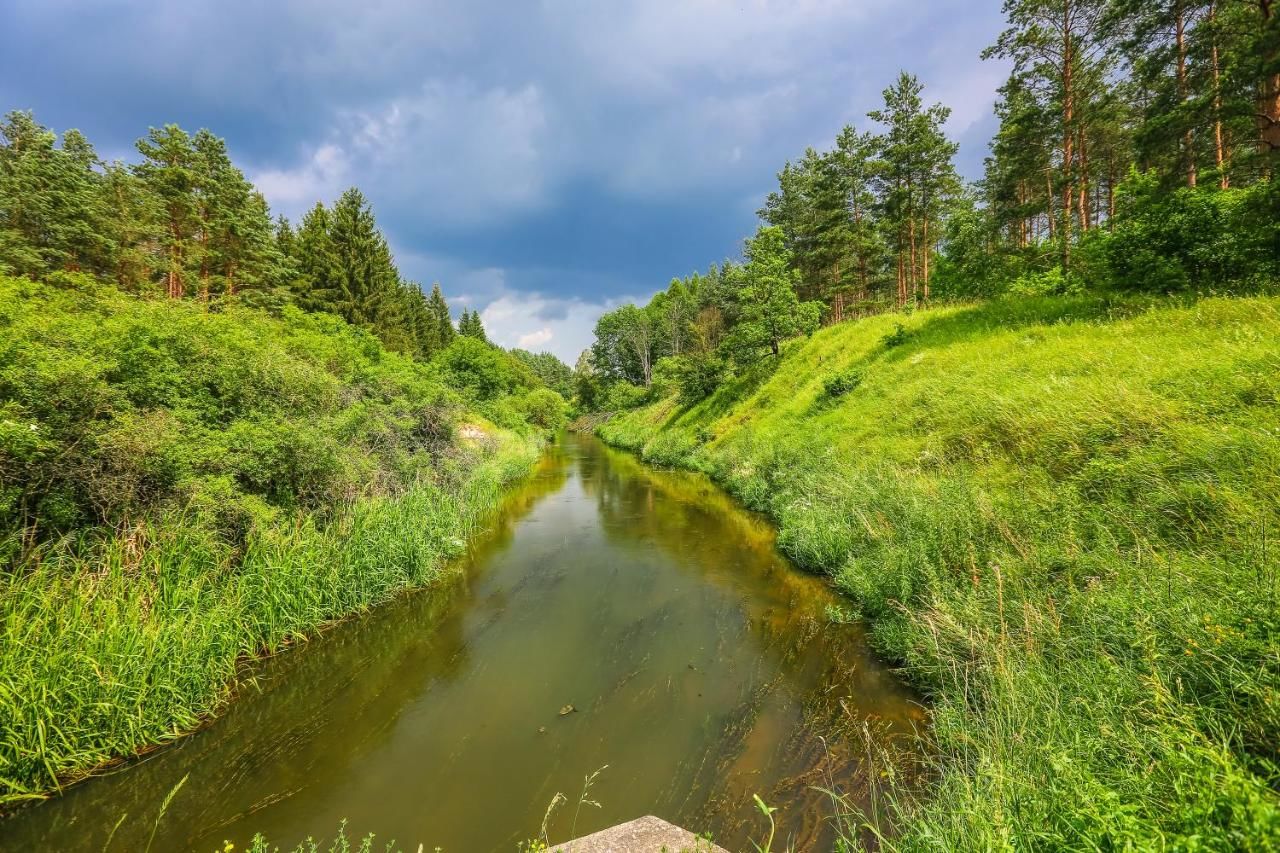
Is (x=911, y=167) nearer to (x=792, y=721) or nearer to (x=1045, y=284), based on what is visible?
(x=1045, y=284)

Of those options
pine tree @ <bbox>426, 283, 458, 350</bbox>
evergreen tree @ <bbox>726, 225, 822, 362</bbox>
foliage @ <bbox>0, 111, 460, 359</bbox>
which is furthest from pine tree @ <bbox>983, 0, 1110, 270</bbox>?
pine tree @ <bbox>426, 283, 458, 350</bbox>

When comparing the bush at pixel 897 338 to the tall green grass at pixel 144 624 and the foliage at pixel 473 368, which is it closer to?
the tall green grass at pixel 144 624

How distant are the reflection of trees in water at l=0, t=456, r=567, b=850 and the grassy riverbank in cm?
30

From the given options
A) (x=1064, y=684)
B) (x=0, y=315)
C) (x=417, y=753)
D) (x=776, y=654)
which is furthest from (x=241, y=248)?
(x=1064, y=684)

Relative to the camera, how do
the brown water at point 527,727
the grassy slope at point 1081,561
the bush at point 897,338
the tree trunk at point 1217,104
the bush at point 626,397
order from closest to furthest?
the grassy slope at point 1081,561, the brown water at point 527,727, the tree trunk at point 1217,104, the bush at point 897,338, the bush at point 626,397

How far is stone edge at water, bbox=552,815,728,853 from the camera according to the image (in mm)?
3201

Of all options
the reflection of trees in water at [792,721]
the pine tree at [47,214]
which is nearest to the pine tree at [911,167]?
the reflection of trees in water at [792,721]

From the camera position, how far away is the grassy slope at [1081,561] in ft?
8.64

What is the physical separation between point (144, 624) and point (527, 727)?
4.73 meters

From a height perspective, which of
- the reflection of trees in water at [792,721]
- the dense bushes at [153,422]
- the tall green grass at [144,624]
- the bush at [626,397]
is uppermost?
the bush at [626,397]

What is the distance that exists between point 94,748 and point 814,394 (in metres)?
21.3

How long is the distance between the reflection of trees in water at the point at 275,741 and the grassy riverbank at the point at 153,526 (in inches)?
11.8

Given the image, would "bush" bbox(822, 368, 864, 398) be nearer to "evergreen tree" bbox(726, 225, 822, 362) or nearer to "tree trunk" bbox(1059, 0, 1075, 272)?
"tree trunk" bbox(1059, 0, 1075, 272)

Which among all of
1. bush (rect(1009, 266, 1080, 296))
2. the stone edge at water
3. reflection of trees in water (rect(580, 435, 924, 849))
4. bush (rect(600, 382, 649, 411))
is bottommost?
reflection of trees in water (rect(580, 435, 924, 849))
